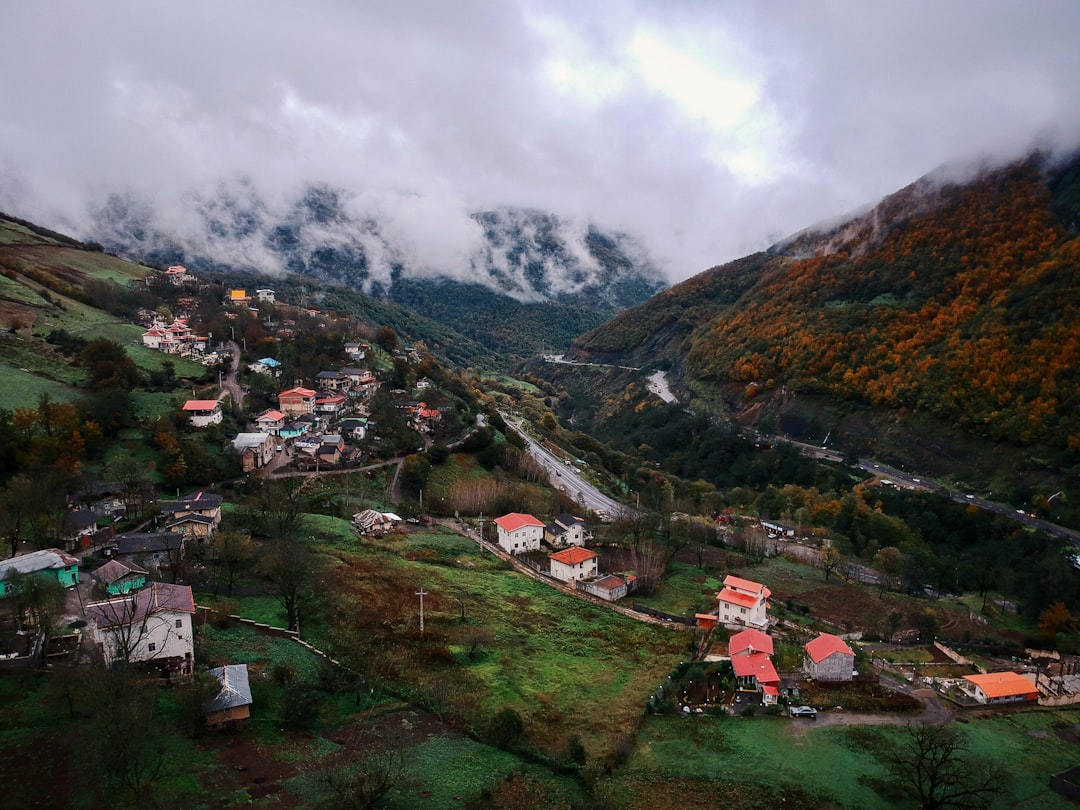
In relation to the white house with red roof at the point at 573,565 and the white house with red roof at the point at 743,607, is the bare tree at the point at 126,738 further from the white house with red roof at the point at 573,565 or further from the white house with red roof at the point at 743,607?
the white house with red roof at the point at 743,607

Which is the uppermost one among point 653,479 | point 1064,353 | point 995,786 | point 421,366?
point 1064,353

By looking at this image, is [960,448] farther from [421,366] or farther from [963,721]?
[421,366]

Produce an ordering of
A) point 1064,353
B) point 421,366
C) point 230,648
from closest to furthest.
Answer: point 230,648, point 1064,353, point 421,366

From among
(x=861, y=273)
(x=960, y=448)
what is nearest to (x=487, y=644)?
(x=960, y=448)

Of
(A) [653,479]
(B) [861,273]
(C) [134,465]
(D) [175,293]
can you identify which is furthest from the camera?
(B) [861,273]

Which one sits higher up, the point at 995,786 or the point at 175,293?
the point at 175,293

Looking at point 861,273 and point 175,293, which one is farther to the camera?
point 861,273

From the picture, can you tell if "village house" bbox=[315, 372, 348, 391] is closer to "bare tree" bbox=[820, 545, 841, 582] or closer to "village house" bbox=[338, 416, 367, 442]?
"village house" bbox=[338, 416, 367, 442]
